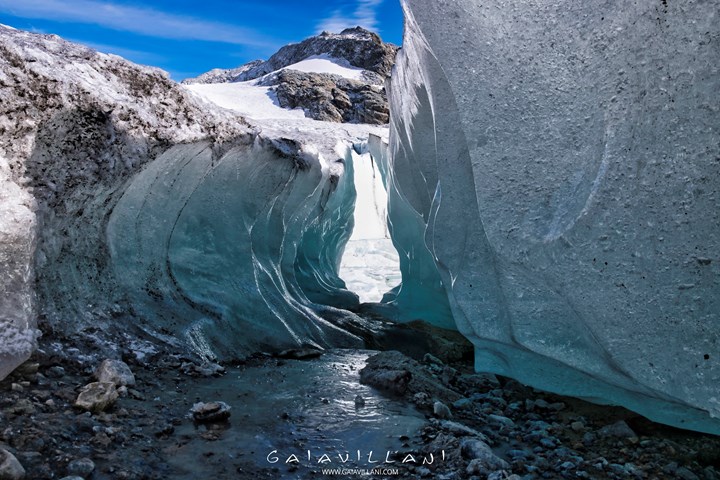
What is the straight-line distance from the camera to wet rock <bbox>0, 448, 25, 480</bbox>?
2061 mm

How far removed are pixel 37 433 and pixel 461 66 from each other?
3.14 meters

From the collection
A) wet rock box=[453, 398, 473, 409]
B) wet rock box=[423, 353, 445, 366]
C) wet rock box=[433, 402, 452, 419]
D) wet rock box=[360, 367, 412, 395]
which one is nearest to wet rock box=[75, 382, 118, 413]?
wet rock box=[360, 367, 412, 395]

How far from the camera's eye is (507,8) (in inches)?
→ 141

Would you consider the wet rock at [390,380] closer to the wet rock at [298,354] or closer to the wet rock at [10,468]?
the wet rock at [298,354]

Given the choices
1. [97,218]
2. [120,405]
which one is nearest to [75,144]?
[97,218]

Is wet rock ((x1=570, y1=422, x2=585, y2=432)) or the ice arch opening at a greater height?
the ice arch opening

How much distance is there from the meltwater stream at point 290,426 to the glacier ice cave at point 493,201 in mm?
736

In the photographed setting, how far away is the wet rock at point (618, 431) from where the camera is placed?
3607 millimetres

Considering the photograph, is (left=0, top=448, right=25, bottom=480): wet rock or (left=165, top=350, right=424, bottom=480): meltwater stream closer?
(left=0, top=448, right=25, bottom=480): wet rock

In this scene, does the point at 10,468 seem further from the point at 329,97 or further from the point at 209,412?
the point at 329,97

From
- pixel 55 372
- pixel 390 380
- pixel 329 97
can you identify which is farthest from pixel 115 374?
pixel 329 97

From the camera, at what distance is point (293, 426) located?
3172 millimetres

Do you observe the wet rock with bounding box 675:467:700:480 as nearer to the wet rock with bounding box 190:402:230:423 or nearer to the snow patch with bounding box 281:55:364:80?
the wet rock with bounding box 190:402:230:423

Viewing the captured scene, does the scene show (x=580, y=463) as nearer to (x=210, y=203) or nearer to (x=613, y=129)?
(x=613, y=129)
